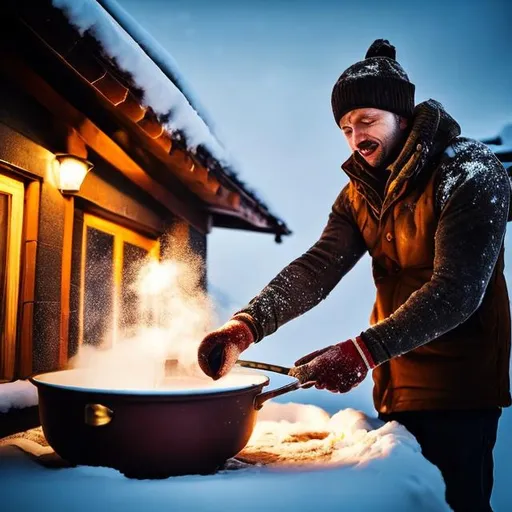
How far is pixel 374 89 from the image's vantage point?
226cm

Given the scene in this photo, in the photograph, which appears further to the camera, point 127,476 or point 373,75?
point 373,75

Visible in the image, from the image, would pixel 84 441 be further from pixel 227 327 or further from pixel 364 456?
pixel 364 456

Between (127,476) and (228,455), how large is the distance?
386mm

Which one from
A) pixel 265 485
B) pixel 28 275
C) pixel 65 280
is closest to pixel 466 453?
pixel 265 485

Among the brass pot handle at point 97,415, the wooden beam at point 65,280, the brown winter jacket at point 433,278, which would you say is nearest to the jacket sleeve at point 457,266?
the brown winter jacket at point 433,278

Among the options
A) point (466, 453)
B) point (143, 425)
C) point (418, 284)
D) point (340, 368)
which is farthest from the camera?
point (418, 284)

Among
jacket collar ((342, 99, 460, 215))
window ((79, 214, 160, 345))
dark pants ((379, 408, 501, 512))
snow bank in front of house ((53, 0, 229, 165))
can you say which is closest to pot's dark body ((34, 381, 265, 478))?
dark pants ((379, 408, 501, 512))

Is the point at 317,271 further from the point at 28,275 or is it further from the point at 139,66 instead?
the point at 28,275

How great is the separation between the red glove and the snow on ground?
12.5 inches

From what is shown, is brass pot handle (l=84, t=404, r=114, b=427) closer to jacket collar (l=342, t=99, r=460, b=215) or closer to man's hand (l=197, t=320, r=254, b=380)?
man's hand (l=197, t=320, r=254, b=380)

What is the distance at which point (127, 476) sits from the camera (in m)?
1.67

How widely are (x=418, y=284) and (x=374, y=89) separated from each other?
3.20ft

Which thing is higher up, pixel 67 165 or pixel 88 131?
pixel 88 131

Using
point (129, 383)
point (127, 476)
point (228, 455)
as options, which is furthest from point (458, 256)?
point (129, 383)
